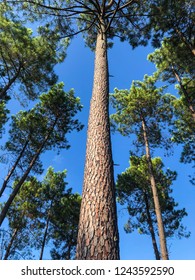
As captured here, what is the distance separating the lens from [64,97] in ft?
40.3

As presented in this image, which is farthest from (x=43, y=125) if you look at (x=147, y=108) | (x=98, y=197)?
(x=98, y=197)

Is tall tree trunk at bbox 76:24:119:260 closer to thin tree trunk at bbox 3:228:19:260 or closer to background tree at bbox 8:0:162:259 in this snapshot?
background tree at bbox 8:0:162:259

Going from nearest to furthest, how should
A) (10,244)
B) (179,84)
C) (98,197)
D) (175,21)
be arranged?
Result: (98,197) < (175,21) < (179,84) < (10,244)

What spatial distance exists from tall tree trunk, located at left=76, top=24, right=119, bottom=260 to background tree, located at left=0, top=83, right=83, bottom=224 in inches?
303

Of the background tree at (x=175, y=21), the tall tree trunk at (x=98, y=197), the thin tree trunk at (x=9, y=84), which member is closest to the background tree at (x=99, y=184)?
the tall tree trunk at (x=98, y=197)

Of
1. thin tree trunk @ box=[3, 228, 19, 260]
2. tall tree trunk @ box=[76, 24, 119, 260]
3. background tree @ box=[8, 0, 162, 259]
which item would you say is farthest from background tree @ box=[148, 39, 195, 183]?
thin tree trunk @ box=[3, 228, 19, 260]

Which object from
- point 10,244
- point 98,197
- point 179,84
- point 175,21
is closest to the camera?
point 98,197

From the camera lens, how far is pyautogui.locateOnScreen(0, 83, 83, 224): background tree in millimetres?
11781

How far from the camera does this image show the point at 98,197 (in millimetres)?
2982

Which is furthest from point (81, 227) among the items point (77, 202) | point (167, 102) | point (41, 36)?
point (77, 202)

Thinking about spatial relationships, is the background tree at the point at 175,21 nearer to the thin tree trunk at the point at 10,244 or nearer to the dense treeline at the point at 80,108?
the dense treeline at the point at 80,108

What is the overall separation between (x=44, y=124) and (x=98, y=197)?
9520 mm

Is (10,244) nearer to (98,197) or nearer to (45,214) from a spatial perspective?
(45,214)


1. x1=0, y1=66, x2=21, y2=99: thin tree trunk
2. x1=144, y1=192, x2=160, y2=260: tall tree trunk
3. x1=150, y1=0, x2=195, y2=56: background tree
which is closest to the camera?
x1=150, y1=0, x2=195, y2=56: background tree
